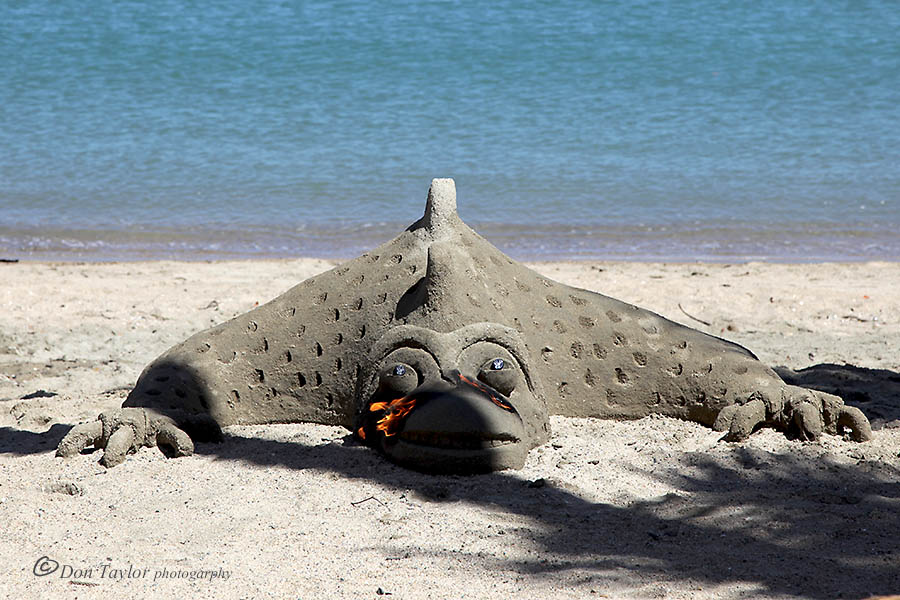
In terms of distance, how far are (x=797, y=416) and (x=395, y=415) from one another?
2230mm

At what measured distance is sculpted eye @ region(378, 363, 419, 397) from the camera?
5070 mm

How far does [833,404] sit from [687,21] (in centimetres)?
2494

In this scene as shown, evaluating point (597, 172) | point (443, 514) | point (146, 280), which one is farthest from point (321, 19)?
point (443, 514)

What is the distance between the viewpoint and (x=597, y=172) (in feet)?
55.0

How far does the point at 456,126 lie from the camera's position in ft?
65.8

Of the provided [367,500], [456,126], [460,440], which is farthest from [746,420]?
[456,126]

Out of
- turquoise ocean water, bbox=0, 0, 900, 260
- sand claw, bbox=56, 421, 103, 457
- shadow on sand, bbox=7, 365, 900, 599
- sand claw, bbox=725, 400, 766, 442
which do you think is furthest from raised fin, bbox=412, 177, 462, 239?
turquoise ocean water, bbox=0, 0, 900, 260

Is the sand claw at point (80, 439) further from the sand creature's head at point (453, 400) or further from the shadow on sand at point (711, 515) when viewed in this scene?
the sand creature's head at point (453, 400)

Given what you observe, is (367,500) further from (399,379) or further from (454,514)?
(399,379)

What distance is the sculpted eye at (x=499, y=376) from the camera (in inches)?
199

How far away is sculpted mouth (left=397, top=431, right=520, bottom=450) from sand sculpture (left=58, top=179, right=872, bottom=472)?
22 cm

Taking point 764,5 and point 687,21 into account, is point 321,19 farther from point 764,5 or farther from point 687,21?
point 764,5

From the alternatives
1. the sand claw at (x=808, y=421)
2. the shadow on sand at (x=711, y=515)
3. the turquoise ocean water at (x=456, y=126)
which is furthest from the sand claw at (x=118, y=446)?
the turquoise ocean water at (x=456, y=126)

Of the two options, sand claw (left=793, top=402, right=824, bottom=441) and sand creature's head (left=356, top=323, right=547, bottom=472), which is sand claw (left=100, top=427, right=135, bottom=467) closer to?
sand creature's head (left=356, top=323, right=547, bottom=472)
